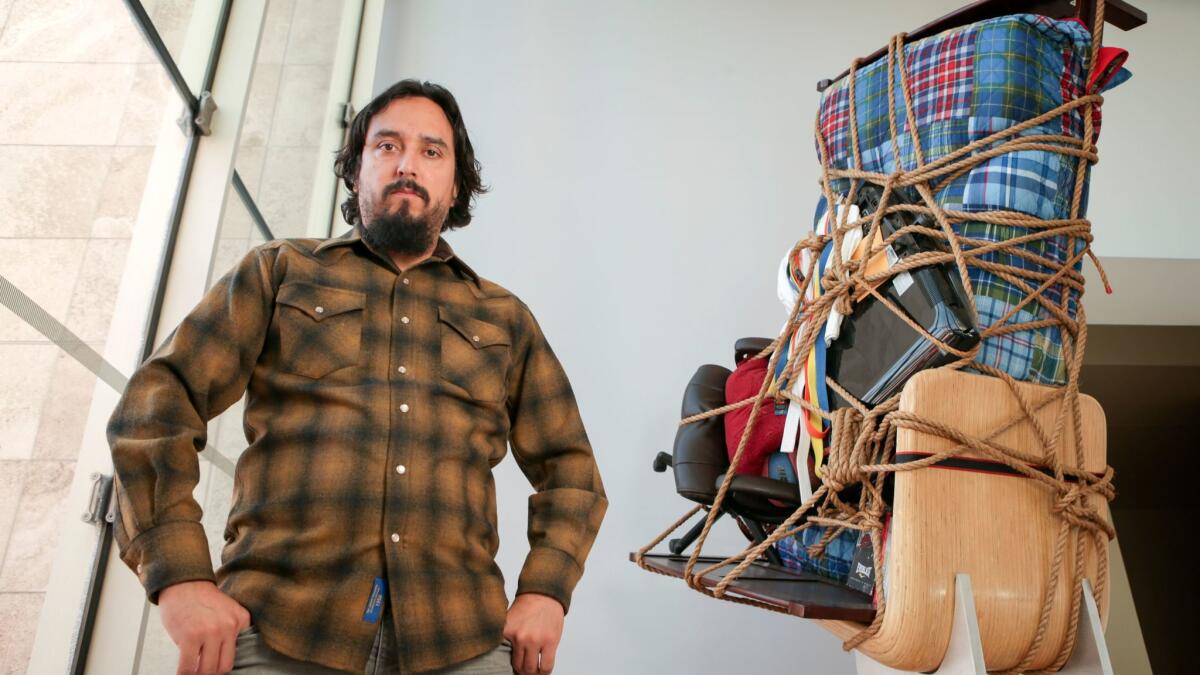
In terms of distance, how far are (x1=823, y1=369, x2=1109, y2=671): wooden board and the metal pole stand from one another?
14mm

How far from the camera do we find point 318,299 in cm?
118

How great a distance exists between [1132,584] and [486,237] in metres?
6.05

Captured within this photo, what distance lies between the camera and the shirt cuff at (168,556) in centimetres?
95

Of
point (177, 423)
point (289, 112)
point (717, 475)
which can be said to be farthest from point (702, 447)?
point (289, 112)

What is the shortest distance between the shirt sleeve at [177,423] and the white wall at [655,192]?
4.59 ft

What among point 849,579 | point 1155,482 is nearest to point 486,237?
point 849,579

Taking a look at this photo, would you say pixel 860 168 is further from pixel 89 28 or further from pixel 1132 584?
pixel 1132 584

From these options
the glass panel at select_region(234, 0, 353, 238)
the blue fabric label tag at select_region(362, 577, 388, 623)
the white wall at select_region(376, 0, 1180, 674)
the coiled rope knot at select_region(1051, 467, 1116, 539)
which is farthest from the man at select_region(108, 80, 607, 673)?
the white wall at select_region(376, 0, 1180, 674)

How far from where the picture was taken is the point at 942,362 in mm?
1274

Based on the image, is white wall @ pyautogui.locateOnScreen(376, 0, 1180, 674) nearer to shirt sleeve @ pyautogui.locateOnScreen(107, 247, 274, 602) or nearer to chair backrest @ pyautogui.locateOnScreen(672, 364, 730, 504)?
chair backrest @ pyautogui.locateOnScreen(672, 364, 730, 504)

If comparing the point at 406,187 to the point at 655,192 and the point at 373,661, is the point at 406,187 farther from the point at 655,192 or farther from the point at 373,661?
the point at 655,192

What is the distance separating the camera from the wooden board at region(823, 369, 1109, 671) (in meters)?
1.18

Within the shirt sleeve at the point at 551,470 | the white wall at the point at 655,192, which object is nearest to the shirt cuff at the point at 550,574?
the shirt sleeve at the point at 551,470

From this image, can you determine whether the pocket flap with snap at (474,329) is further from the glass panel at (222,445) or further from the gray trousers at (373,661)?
the glass panel at (222,445)
